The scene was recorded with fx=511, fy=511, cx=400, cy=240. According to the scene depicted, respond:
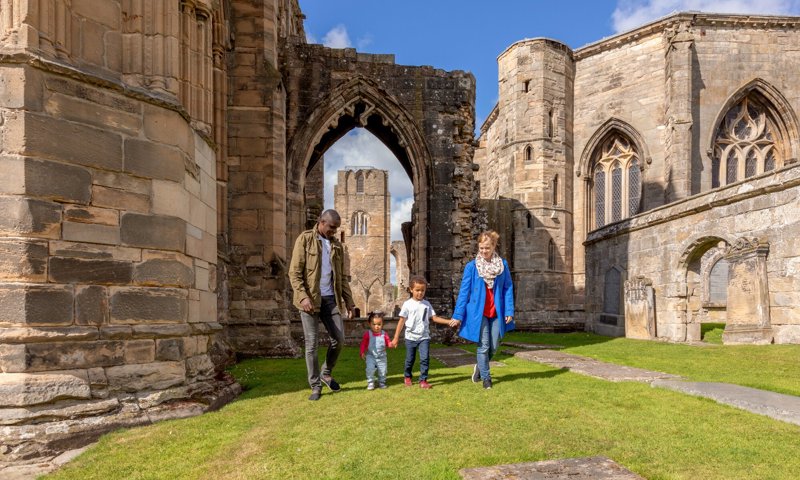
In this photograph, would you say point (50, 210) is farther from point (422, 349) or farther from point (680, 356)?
point (680, 356)

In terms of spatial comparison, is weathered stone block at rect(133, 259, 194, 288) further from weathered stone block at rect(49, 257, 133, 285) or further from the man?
the man

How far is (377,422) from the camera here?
376 cm

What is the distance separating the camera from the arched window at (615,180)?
71.2 feet

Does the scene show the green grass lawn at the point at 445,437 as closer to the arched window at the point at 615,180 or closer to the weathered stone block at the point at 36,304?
the weathered stone block at the point at 36,304

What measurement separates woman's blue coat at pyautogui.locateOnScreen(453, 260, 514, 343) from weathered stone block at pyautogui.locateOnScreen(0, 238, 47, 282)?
3.57 meters

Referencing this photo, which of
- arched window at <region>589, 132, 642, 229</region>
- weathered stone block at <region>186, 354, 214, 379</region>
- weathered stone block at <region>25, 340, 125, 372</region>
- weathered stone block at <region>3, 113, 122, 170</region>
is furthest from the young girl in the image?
arched window at <region>589, 132, 642, 229</region>

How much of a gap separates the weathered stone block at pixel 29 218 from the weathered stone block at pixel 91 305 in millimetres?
464

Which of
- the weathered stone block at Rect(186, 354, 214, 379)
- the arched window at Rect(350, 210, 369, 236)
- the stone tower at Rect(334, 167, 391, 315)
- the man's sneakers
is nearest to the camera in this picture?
the weathered stone block at Rect(186, 354, 214, 379)

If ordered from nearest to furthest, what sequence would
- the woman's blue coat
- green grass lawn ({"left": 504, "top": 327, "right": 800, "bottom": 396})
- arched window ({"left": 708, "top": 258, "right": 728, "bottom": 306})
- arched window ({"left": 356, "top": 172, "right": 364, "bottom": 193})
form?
the woman's blue coat → green grass lawn ({"left": 504, "top": 327, "right": 800, "bottom": 396}) → arched window ({"left": 708, "top": 258, "right": 728, "bottom": 306}) → arched window ({"left": 356, "top": 172, "right": 364, "bottom": 193})

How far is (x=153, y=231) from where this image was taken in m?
4.30

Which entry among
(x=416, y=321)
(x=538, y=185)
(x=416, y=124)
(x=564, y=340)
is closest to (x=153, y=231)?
(x=416, y=321)

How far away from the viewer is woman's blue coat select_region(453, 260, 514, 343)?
525 cm

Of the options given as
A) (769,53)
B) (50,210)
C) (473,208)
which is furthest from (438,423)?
(769,53)

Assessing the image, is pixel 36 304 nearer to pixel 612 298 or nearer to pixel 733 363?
pixel 733 363
